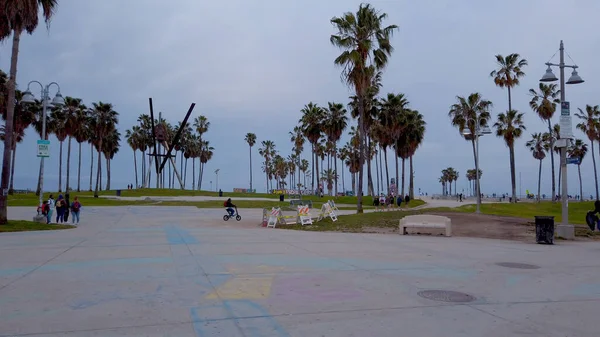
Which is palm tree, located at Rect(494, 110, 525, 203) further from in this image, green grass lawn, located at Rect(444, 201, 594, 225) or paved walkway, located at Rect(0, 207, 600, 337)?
paved walkway, located at Rect(0, 207, 600, 337)

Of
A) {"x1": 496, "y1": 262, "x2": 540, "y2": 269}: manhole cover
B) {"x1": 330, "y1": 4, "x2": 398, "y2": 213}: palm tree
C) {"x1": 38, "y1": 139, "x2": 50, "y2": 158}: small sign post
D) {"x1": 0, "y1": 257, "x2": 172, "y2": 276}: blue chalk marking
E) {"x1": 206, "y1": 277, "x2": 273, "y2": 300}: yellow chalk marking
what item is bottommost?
{"x1": 496, "y1": 262, "x2": 540, "y2": 269}: manhole cover

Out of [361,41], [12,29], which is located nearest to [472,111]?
→ [361,41]

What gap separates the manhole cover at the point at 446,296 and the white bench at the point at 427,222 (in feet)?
34.7

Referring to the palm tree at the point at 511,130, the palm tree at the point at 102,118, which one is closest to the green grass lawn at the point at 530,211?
the palm tree at the point at 511,130

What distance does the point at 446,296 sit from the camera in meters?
6.90

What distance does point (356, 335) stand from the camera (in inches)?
196

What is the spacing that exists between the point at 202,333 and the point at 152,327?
661 millimetres

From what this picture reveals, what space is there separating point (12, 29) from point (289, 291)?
20.6 metres

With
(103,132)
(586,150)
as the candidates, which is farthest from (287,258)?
(586,150)

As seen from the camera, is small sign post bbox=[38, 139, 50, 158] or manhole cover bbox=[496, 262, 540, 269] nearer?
manhole cover bbox=[496, 262, 540, 269]

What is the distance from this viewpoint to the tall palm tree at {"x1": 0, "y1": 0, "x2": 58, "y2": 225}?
19.6 meters

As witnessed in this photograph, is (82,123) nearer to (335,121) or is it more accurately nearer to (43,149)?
(335,121)

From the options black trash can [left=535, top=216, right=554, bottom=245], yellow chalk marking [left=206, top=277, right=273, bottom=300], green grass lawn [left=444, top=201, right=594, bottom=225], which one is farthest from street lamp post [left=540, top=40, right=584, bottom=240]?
yellow chalk marking [left=206, top=277, right=273, bottom=300]

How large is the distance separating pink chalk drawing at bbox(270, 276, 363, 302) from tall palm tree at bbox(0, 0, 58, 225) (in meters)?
17.3
